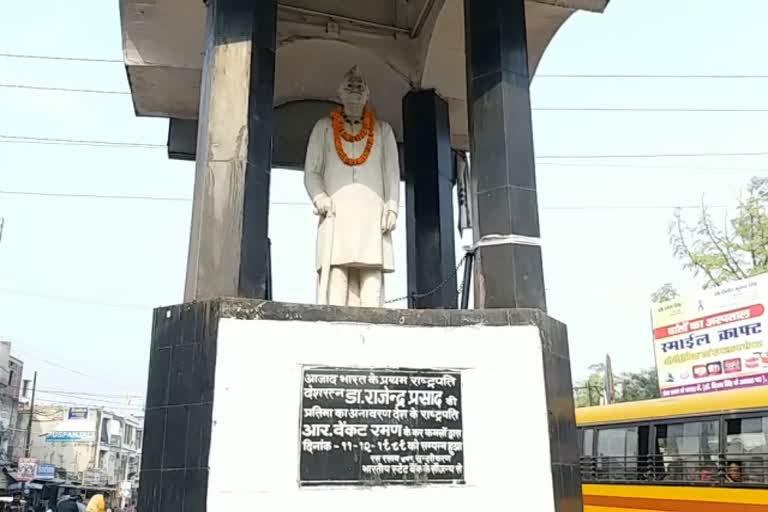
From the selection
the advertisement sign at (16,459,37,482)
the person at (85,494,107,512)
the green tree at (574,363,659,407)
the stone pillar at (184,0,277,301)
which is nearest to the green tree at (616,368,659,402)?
the green tree at (574,363,659,407)

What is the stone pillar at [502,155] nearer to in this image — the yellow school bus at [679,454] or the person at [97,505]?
the yellow school bus at [679,454]

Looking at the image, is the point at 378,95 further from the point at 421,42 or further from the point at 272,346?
the point at 272,346

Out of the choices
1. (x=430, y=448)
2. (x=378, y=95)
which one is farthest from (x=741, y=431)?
(x=430, y=448)

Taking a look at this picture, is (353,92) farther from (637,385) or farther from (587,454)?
(637,385)

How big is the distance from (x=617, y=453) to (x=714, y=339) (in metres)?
8.61

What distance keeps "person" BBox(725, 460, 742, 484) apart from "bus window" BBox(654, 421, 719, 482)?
0.57 ft

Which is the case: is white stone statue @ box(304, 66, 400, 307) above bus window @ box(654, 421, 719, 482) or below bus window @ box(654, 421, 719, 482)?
above

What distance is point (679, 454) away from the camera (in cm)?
994

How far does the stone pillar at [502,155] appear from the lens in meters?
4.49

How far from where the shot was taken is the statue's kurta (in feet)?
16.5

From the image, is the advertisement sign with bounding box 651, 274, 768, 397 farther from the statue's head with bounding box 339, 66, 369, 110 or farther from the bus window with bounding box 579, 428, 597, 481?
the statue's head with bounding box 339, 66, 369, 110

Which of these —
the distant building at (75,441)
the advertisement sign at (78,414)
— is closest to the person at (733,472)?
the distant building at (75,441)

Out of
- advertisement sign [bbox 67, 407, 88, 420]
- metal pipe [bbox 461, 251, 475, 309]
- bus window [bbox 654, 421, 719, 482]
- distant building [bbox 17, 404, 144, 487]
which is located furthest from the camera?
advertisement sign [bbox 67, 407, 88, 420]

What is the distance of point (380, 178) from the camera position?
5.28 m
